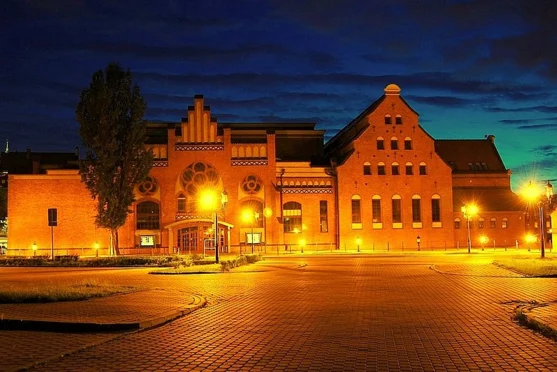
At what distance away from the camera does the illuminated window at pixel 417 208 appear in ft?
221

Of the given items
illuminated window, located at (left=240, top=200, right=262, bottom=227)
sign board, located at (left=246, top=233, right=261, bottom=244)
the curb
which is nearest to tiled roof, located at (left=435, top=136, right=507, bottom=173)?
illuminated window, located at (left=240, top=200, right=262, bottom=227)

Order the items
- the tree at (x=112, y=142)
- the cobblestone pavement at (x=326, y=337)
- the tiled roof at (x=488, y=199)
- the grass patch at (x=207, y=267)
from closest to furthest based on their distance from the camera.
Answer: the cobblestone pavement at (x=326, y=337)
the grass patch at (x=207, y=267)
the tree at (x=112, y=142)
the tiled roof at (x=488, y=199)

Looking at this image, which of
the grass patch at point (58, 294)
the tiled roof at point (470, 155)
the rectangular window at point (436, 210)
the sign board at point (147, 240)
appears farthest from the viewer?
the tiled roof at point (470, 155)

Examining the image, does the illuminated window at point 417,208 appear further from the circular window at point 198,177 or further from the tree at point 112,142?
the tree at point 112,142

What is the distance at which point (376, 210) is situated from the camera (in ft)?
219

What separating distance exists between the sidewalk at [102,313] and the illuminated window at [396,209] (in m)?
49.8

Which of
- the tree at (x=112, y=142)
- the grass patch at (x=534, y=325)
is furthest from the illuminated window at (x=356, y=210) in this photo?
the grass patch at (x=534, y=325)

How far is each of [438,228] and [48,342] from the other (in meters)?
59.6

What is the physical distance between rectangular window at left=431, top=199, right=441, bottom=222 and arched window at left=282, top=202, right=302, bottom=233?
1393cm

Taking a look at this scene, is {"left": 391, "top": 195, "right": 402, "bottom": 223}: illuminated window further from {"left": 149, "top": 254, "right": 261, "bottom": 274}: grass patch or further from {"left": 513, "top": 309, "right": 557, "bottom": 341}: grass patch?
{"left": 513, "top": 309, "right": 557, "bottom": 341}: grass patch

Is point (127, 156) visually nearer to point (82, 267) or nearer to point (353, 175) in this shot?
point (82, 267)

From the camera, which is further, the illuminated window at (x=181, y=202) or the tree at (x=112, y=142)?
the illuminated window at (x=181, y=202)

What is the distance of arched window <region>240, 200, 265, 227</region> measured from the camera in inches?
2548

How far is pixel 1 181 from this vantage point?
94375mm
